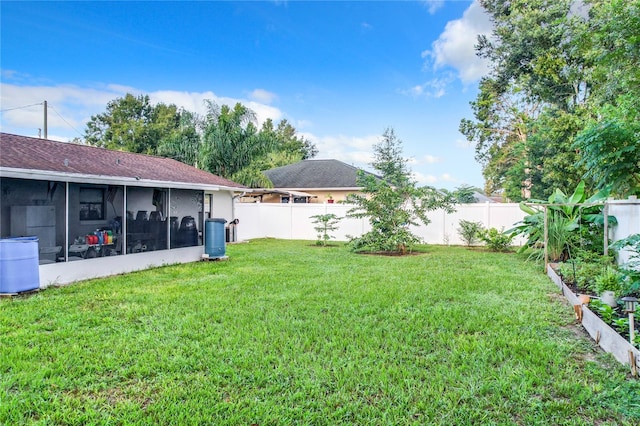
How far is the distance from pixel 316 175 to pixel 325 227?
8.64 metres

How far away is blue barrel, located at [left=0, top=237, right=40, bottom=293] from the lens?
6094mm

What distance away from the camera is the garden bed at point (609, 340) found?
3.20 meters

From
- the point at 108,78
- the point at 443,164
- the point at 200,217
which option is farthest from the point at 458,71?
the point at 108,78

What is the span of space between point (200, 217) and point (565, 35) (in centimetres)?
1406

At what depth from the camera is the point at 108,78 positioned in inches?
667

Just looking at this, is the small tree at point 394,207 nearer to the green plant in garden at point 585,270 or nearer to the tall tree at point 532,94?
the tall tree at point 532,94

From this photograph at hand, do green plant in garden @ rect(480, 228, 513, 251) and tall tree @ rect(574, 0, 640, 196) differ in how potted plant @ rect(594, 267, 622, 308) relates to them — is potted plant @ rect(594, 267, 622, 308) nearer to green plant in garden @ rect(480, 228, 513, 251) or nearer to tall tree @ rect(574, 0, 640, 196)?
tall tree @ rect(574, 0, 640, 196)

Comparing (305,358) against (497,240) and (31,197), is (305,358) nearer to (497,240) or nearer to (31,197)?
(31,197)

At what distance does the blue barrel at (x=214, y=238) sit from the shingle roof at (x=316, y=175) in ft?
Result: 36.3

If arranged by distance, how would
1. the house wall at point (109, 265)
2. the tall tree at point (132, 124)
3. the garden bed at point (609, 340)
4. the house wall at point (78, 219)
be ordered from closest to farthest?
the garden bed at point (609, 340)
the house wall at point (109, 265)
the house wall at point (78, 219)
the tall tree at point (132, 124)

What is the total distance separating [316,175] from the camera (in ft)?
Answer: 74.8

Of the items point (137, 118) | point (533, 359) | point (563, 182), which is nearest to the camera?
point (533, 359)

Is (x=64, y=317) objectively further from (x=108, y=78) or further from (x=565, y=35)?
(x=565, y=35)

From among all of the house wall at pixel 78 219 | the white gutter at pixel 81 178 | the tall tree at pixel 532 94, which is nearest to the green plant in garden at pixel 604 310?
the tall tree at pixel 532 94
